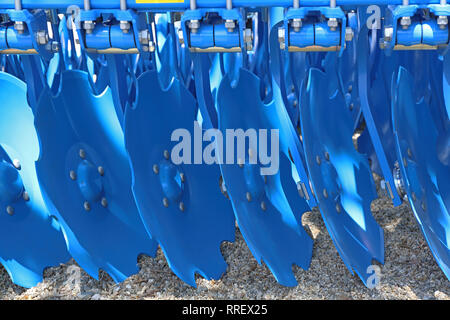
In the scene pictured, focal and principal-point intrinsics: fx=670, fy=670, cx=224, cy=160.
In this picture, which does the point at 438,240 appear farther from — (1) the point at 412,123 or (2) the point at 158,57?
(2) the point at 158,57

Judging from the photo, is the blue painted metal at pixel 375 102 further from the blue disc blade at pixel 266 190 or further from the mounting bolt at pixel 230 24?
the mounting bolt at pixel 230 24

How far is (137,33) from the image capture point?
6.07ft

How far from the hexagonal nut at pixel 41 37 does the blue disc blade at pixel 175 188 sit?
0.30 metres

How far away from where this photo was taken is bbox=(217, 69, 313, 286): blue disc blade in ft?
6.72

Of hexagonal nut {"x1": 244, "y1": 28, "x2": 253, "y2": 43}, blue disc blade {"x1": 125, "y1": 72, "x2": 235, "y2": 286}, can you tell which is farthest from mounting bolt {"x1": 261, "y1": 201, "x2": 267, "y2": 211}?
hexagonal nut {"x1": 244, "y1": 28, "x2": 253, "y2": 43}

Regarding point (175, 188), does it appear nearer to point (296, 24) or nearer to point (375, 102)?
point (296, 24)

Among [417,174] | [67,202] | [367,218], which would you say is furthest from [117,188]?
[417,174]

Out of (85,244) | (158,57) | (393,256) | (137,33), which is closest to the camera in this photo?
(137,33)

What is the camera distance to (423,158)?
221 cm

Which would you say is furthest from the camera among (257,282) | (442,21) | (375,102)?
(375,102)

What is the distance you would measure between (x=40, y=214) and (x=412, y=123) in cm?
125

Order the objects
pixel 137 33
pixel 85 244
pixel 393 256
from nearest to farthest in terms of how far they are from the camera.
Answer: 1. pixel 137 33
2. pixel 85 244
3. pixel 393 256

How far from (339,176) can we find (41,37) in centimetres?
106

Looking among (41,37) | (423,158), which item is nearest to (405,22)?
(423,158)
